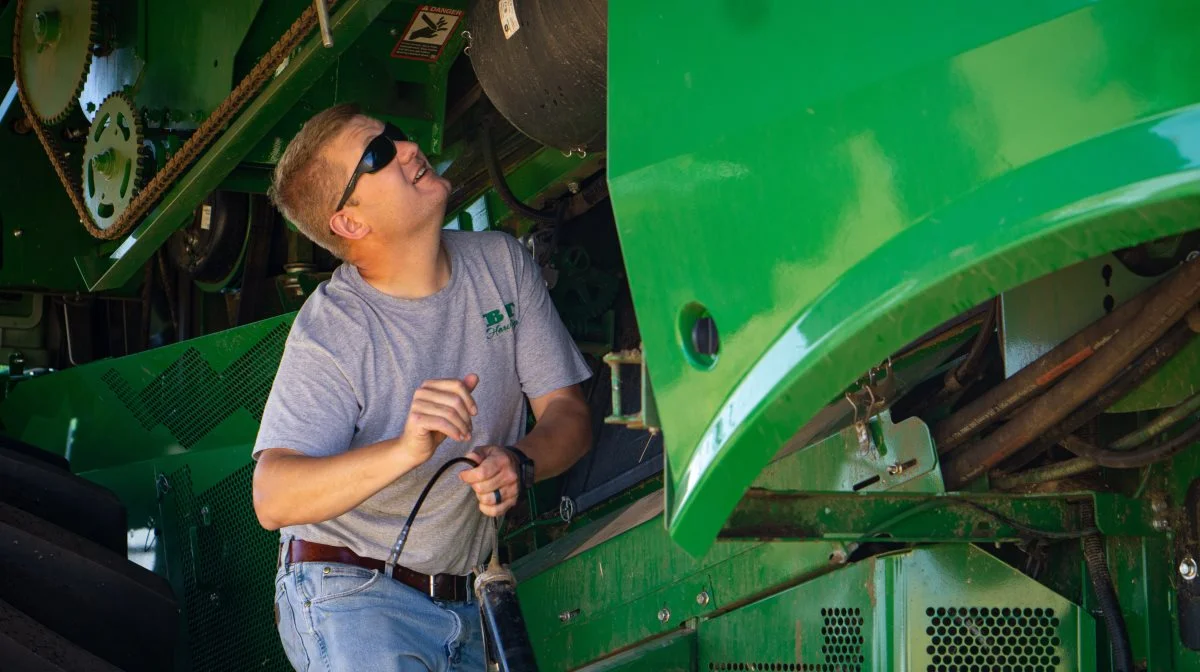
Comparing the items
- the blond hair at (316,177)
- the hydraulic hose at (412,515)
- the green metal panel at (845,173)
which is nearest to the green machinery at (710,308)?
the green metal panel at (845,173)

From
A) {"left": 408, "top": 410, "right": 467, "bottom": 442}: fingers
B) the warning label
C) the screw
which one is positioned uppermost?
the warning label

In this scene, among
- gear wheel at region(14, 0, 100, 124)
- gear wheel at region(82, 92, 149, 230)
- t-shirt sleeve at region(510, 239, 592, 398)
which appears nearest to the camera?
t-shirt sleeve at region(510, 239, 592, 398)

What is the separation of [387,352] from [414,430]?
0.45 metres

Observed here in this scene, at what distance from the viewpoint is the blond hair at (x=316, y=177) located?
2.71 metres

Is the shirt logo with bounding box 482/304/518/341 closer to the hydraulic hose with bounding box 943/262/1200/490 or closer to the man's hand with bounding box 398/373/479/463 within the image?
the man's hand with bounding box 398/373/479/463

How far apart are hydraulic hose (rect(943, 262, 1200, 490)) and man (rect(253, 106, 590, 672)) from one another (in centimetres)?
72

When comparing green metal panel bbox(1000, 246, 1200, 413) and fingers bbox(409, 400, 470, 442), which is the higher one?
green metal panel bbox(1000, 246, 1200, 413)

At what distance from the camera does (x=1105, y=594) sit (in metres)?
2.27

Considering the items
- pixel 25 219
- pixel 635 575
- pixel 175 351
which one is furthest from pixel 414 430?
pixel 25 219

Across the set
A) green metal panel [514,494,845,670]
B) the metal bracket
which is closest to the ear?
green metal panel [514,494,845,670]

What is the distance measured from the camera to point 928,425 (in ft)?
8.04

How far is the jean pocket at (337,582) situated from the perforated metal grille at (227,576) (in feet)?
3.42

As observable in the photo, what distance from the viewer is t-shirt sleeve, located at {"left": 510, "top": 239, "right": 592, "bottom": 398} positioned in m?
2.80

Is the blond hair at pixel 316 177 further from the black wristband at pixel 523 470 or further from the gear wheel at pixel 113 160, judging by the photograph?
the gear wheel at pixel 113 160
